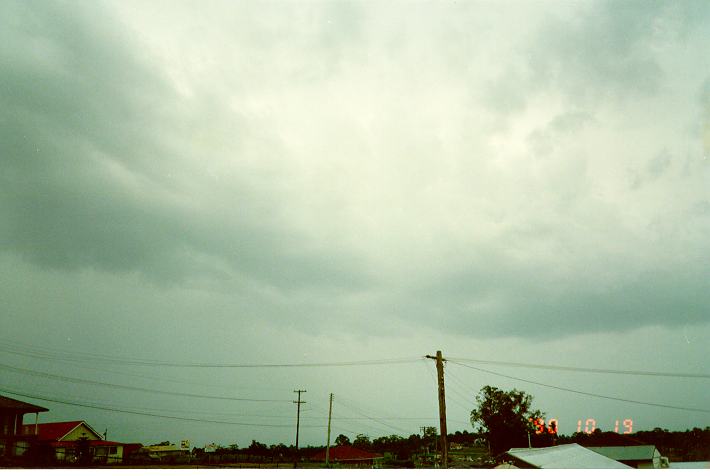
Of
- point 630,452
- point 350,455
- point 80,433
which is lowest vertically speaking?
point 350,455

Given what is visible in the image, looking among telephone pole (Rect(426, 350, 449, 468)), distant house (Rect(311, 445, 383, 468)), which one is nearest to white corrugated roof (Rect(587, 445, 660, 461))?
telephone pole (Rect(426, 350, 449, 468))

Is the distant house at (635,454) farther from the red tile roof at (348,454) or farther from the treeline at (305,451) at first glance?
the red tile roof at (348,454)

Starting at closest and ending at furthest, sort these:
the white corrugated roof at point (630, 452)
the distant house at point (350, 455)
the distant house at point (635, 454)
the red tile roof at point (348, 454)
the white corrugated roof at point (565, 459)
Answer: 1. the white corrugated roof at point (565, 459)
2. the white corrugated roof at point (630, 452)
3. the distant house at point (635, 454)
4. the distant house at point (350, 455)
5. the red tile roof at point (348, 454)

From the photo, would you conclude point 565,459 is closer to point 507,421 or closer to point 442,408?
point 442,408

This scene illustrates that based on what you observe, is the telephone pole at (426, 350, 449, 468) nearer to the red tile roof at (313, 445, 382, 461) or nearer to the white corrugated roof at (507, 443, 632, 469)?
the white corrugated roof at (507, 443, 632, 469)

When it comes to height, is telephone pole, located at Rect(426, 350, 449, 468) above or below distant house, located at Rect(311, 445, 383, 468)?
above

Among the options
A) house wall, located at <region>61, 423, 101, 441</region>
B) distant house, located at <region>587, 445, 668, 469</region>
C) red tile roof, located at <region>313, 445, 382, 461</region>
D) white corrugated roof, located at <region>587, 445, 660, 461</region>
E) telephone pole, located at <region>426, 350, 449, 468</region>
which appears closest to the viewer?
telephone pole, located at <region>426, 350, 449, 468</region>

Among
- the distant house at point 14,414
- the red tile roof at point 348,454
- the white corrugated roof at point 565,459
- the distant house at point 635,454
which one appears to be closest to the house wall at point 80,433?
the distant house at point 14,414

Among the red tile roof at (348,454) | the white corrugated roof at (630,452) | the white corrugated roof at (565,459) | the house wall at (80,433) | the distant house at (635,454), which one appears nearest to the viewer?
the white corrugated roof at (565,459)

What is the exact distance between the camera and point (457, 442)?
19.0m

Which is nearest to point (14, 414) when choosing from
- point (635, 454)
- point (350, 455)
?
point (635, 454)

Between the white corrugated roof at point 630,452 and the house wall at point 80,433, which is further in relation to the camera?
the house wall at point 80,433
